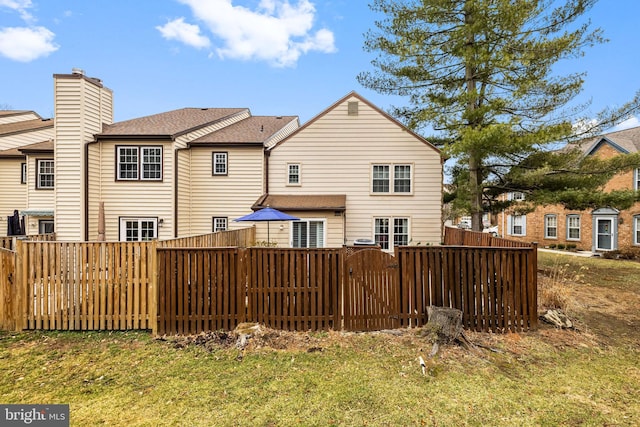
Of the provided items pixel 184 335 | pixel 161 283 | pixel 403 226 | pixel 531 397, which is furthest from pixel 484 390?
pixel 403 226

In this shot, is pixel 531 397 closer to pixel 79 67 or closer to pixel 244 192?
pixel 244 192

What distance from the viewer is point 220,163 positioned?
A: 13617mm

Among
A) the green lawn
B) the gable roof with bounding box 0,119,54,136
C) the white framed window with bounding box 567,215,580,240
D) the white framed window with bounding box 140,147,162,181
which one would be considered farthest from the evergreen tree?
the gable roof with bounding box 0,119,54,136

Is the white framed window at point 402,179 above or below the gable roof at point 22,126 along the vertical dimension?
below

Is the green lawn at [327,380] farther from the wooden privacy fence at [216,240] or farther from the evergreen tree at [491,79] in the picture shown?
the evergreen tree at [491,79]

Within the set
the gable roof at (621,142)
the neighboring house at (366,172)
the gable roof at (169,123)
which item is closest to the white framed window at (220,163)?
the gable roof at (169,123)

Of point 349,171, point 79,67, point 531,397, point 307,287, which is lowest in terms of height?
point 531,397

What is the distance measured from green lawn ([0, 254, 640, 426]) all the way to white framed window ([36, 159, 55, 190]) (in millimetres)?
12168

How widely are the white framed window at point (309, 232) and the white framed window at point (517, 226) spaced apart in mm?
20248

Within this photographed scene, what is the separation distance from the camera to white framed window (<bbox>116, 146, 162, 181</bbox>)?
1234 centimetres

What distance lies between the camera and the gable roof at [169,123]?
40.1 ft

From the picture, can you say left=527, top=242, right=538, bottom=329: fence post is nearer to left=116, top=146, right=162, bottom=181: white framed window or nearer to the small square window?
the small square window

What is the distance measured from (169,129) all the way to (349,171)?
8.14m

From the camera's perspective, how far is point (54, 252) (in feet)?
17.4
